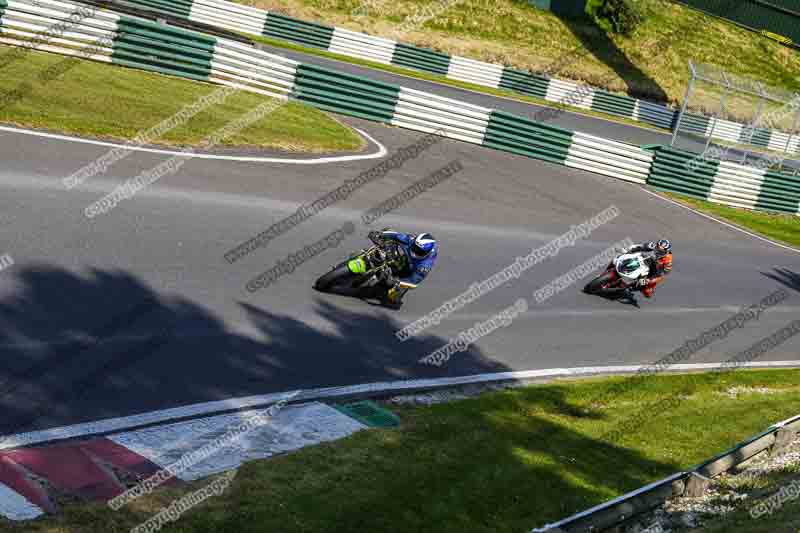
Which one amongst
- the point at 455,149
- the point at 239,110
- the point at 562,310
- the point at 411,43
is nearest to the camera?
the point at 562,310

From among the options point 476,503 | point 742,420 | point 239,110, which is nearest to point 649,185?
point 239,110

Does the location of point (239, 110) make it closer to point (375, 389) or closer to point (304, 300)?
point (304, 300)

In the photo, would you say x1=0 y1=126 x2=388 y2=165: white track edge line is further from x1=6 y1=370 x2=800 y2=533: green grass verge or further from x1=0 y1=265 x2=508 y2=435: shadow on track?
x1=6 y1=370 x2=800 y2=533: green grass verge

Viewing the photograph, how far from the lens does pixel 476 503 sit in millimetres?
8758

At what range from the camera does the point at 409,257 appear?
13.4 meters

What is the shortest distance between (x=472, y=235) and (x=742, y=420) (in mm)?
7003

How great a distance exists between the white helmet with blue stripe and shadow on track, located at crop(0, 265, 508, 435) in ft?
4.37

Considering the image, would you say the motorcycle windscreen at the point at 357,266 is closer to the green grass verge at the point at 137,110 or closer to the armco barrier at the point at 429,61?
the green grass verge at the point at 137,110

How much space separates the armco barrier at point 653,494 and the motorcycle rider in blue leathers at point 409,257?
5.22m

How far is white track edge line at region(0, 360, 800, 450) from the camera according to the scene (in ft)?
25.7

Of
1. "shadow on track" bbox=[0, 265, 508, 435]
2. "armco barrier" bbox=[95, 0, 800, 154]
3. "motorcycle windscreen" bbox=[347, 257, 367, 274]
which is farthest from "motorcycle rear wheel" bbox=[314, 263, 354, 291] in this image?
"armco barrier" bbox=[95, 0, 800, 154]

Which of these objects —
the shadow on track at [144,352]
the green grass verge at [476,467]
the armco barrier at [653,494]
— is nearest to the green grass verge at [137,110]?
the shadow on track at [144,352]

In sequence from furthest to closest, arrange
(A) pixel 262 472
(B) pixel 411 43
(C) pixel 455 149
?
(B) pixel 411 43 < (C) pixel 455 149 < (A) pixel 262 472

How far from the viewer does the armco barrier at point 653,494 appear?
285 inches
